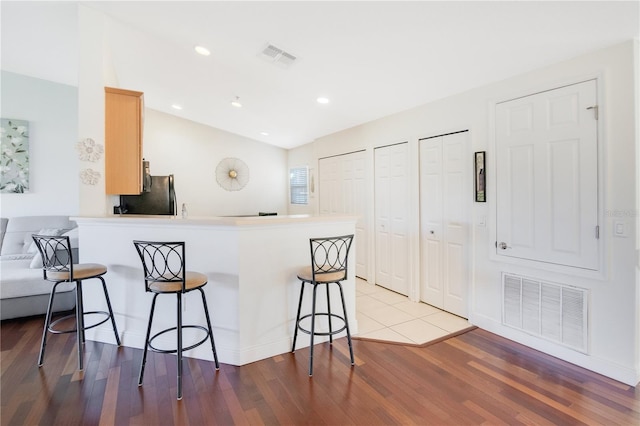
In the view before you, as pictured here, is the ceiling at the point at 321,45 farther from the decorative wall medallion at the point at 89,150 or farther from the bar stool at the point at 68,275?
the bar stool at the point at 68,275

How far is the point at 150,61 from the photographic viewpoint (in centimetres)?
351

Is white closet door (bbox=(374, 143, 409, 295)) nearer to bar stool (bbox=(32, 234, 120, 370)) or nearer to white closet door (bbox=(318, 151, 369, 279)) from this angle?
white closet door (bbox=(318, 151, 369, 279))

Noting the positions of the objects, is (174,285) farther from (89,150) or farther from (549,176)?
(549,176)

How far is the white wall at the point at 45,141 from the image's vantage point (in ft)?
14.1

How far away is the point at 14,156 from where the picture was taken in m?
4.28

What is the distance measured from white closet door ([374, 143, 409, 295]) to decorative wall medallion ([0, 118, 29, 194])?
482 centimetres

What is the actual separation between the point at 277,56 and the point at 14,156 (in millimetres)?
4055

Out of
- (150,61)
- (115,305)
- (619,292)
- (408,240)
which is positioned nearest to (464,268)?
(408,240)

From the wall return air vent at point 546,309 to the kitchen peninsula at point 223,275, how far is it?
65.4 inches

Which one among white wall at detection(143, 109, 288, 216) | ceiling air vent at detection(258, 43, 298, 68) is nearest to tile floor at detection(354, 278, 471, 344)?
ceiling air vent at detection(258, 43, 298, 68)

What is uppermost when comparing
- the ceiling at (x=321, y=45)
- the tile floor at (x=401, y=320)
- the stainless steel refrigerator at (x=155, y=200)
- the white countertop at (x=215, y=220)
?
the ceiling at (x=321, y=45)

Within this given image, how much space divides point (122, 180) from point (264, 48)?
1836mm

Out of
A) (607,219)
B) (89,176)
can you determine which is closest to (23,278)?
(89,176)

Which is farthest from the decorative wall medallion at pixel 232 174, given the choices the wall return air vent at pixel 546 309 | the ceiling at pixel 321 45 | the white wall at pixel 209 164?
the wall return air vent at pixel 546 309
